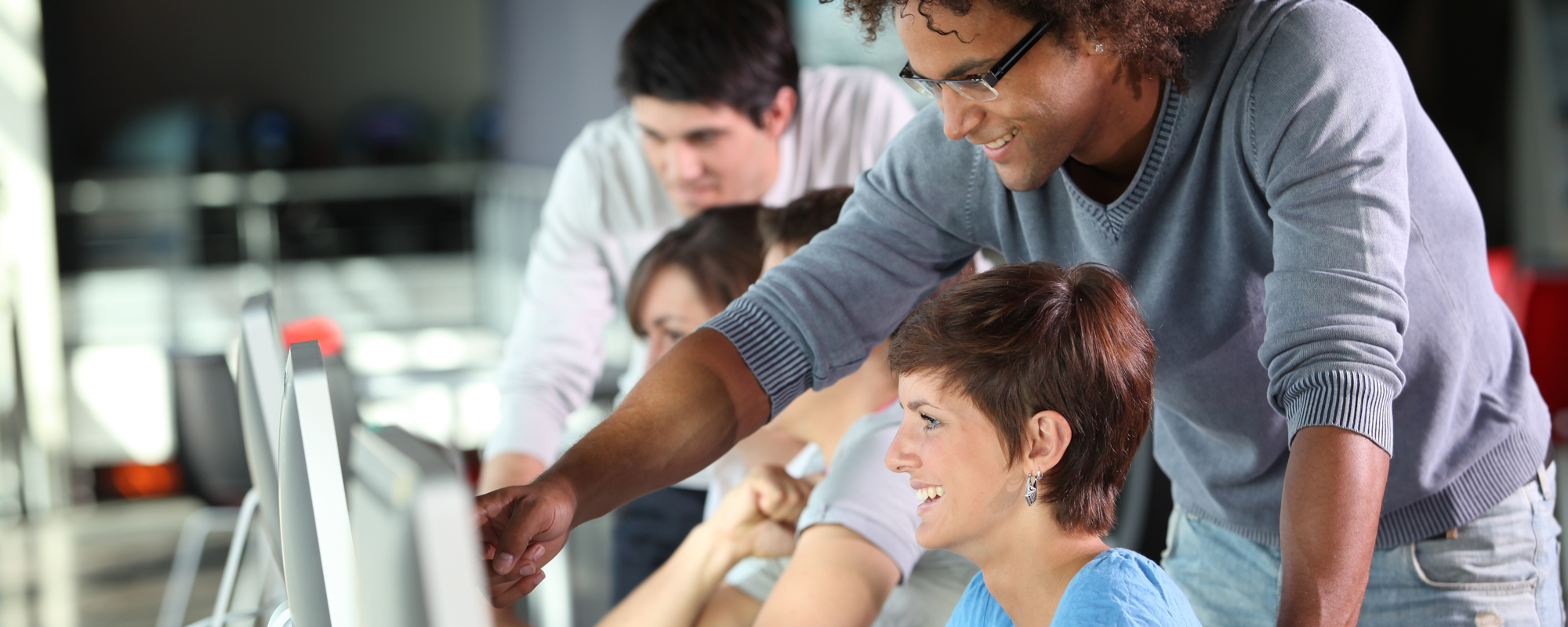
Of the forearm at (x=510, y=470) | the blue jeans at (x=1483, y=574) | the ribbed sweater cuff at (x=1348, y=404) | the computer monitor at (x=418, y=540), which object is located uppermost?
the computer monitor at (x=418, y=540)

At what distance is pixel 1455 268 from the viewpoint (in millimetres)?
1089

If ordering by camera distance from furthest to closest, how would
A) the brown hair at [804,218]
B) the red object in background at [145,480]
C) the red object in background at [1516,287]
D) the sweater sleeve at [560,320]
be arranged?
the red object in background at [145,480] < the red object in background at [1516,287] < the sweater sleeve at [560,320] < the brown hair at [804,218]

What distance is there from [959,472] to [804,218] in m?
0.60

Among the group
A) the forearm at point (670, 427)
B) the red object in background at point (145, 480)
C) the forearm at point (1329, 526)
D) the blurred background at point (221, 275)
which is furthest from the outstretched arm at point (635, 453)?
the red object in background at point (145, 480)

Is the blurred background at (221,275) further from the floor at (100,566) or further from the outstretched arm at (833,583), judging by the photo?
the outstretched arm at (833,583)

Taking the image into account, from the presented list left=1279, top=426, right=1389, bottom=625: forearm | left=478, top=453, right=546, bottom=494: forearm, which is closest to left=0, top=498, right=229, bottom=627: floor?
left=478, top=453, right=546, bottom=494: forearm

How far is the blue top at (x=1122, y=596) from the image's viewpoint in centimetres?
85

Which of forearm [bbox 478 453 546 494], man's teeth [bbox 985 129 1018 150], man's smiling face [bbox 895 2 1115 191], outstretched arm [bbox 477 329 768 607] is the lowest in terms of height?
forearm [bbox 478 453 546 494]

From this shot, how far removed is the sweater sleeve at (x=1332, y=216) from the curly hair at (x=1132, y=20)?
69 mm

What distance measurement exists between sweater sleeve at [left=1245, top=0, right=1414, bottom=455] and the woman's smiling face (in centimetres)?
22

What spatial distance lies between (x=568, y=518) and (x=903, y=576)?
436 mm

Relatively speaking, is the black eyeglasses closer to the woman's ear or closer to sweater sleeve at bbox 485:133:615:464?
the woman's ear

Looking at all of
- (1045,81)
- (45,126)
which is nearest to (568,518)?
(1045,81)

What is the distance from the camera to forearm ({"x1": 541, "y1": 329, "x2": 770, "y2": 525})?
3.35ft
